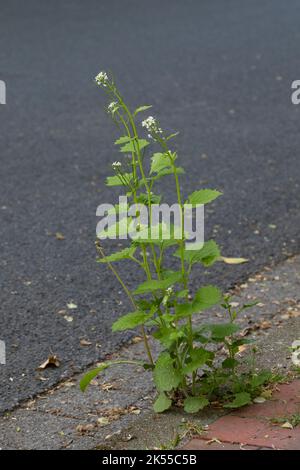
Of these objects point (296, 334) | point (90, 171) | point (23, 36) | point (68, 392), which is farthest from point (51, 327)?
point (23, 36)

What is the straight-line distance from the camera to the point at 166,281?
296 cm

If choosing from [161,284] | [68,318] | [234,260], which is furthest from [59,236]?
[161,284]

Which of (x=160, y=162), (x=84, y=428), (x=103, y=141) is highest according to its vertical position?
(x=103, y=141)

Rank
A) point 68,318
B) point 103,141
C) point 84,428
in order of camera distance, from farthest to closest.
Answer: point 103,141
point 68,318
point 84,428

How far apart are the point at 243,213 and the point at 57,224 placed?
3.30 ft

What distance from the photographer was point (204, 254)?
305cm

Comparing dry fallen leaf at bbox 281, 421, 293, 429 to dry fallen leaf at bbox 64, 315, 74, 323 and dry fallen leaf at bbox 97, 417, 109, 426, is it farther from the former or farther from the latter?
dry fallen leaf at bbox 64, 315, 74, 323

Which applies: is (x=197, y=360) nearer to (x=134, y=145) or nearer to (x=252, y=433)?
(x=252, y=433)

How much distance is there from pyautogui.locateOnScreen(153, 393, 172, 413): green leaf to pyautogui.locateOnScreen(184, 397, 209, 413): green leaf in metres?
0.06

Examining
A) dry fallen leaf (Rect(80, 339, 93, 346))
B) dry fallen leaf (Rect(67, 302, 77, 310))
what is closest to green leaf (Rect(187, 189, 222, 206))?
dry fallen leaf (Rect(80, 339, 93, 346))

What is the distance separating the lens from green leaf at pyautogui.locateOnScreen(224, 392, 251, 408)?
300 centimetres

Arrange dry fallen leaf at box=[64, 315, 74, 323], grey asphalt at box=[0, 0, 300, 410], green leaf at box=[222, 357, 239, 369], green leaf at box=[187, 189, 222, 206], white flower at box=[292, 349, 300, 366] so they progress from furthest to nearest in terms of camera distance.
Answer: grey asphalt at box=[0, 0, 300, 410] < dry fallen leaf at box=[64, 315, 74, 323] < white flower at box=[292, 349, 300, 366] < green leaf at box=[222, 357, 239, 369] < green leaf at box=[187, 189, 222, 206]

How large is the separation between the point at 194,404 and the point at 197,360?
Answer: 0.44 feet

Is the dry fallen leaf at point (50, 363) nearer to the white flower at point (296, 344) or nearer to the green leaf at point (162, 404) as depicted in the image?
the green leaf at point (162, 404)
